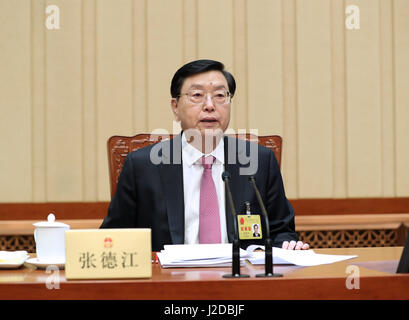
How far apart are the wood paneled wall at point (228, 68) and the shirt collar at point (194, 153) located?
→ 3.80ft

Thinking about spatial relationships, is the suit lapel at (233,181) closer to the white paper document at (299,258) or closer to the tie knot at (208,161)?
the tie knot at (208,161)

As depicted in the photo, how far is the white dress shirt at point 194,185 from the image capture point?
220 centimetres

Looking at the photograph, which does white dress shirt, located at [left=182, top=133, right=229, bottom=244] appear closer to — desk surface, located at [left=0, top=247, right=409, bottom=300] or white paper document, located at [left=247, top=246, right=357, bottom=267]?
white paper document, located at [left=247, top=246, right=357, bottom=267]

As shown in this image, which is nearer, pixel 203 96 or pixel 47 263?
pixel 47 263

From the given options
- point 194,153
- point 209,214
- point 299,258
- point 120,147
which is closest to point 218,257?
point 299,258

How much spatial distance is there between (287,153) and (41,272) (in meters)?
2.40

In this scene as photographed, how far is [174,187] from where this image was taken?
226 centimetres

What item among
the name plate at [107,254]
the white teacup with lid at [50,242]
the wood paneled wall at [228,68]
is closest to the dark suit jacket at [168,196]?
the white teacup with lid at [50,242]

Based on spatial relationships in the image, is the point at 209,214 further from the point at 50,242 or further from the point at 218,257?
the point at 50,242

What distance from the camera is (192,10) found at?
11.8ft

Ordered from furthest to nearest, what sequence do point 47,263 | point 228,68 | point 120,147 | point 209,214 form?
1. point 228,68
2. point 120,147
3. point 209,214
4. point 47,263

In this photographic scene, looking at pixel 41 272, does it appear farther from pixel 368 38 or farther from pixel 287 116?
pixel 368 38

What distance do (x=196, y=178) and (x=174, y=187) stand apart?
102 mm
